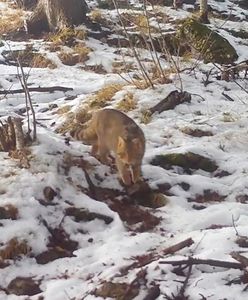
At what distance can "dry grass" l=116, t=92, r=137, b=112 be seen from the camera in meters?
7.11

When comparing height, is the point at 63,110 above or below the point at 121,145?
below

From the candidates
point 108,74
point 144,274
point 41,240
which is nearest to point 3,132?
point 41,240

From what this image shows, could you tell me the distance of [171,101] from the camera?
7.19 metres

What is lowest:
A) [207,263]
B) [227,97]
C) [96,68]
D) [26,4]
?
[96,68]

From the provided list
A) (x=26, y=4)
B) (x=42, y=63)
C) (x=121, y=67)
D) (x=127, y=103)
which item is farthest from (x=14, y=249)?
(x=26, y=4)

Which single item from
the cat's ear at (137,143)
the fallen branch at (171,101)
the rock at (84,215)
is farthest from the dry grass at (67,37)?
the rock at (84,215)

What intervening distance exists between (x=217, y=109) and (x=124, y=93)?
134 centimetres

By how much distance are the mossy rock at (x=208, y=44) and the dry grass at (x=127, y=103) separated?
231cm

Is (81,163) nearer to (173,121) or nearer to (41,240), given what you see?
(41,240)

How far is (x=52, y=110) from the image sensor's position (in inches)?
294

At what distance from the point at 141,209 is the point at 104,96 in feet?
9.74

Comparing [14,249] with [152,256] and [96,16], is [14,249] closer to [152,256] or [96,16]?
[152,256]

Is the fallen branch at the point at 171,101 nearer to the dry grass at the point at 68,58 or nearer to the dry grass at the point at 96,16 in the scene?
the dry grass at the point at 68,58

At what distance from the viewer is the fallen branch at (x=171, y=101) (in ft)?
23.0
